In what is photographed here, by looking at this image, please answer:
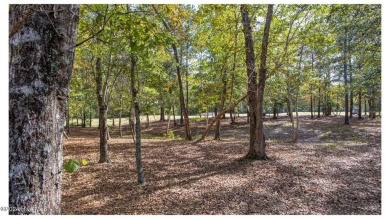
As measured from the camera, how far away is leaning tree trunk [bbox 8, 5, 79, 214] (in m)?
1.61

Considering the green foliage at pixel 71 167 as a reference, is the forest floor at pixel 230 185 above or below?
below

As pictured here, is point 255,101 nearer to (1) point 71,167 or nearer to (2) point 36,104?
(1) point 71,167

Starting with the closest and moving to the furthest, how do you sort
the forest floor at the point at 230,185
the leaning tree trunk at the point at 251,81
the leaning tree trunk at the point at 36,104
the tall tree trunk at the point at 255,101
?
the leaning tree trunk at the point at 36,104 < the forest floor at the point at 230,185 < the tall tree trunk at the point at 255,101 < the leaning tree trunk at the point at 251,81

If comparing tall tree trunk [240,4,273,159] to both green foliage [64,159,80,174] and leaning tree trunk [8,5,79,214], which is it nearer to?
leaning tree trunk [8,5,79,214]

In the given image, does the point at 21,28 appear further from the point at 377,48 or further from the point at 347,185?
the point at 377,48

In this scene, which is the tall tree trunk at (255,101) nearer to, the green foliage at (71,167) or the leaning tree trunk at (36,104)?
the leaning tree trunk at (36,104)

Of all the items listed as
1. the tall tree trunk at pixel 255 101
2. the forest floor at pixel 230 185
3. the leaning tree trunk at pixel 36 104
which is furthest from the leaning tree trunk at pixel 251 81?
the leaning tree trunk at pixel 36 104

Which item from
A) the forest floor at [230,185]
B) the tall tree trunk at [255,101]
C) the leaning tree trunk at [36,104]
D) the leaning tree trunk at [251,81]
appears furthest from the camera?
the leaning tree trunk at [251,81]

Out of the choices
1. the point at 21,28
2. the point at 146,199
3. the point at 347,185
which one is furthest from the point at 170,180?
the point at 21,28

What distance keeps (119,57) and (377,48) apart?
862 centimetres

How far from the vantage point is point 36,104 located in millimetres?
1646

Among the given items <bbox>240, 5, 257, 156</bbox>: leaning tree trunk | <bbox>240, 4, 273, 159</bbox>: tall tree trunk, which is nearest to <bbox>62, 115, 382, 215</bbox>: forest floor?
<bbox>240, 4, 273, 159</bbox>: tall tree trunk

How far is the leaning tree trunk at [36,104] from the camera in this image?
5.29ft

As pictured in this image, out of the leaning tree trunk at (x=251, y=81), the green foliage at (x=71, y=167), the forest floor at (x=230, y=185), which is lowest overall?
the forest floor at (x=230, y=185)
